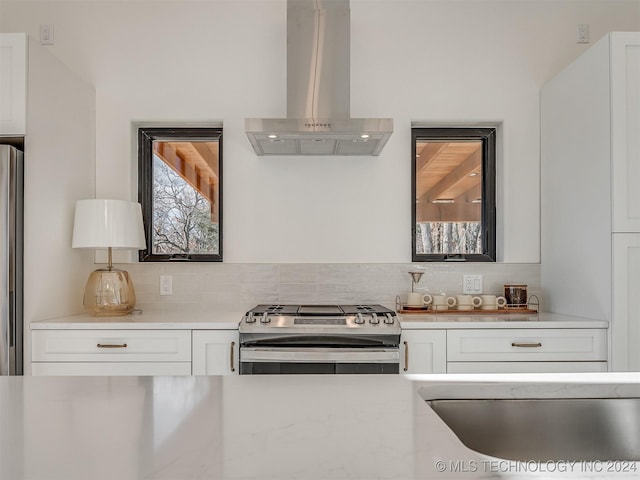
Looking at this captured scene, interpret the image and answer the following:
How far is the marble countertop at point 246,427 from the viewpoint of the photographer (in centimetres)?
67

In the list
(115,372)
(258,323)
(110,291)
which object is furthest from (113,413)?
(110,291)

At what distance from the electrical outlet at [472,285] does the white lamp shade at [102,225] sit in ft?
6.22

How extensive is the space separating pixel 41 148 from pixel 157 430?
2.28 m

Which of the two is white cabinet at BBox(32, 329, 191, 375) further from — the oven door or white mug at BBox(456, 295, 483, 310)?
white mug at BBox(456, 295, 483, 310)

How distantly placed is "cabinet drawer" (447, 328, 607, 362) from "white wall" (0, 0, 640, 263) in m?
0.72

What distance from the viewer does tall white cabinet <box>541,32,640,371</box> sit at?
253 centimetres

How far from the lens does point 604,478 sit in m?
0.62

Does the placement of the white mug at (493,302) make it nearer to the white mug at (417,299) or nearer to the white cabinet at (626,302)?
the white mug at (417,299)

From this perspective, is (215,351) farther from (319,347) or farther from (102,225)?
(102,225)

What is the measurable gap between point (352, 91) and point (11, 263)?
2.04 metres

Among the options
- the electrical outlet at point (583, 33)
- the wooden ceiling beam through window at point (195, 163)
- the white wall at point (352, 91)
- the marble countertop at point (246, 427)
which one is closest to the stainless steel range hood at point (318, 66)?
the white wall at point (352, 91)

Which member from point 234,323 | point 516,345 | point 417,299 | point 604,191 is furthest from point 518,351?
point 234,323

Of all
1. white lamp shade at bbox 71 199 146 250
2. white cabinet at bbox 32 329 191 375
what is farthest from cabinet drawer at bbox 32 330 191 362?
white lamp shade at bbox 71 199 146 250

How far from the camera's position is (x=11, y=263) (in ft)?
8.21
